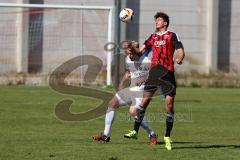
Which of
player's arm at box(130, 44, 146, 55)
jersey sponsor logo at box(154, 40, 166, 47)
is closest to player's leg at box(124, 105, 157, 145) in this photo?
player's arm at box(130, 44, 146, 55)

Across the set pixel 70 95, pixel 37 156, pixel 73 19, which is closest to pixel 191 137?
pixel 37 156

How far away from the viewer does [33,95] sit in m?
25.9

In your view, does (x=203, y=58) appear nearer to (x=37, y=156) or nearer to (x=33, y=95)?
(x=33, y=95)

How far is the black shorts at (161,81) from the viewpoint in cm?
1218

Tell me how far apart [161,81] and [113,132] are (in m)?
2.89

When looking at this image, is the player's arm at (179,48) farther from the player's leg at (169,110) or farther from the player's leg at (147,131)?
the player's leg at (147,131)

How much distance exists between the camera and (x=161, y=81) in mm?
12477

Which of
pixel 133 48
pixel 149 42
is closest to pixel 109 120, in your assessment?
pixel 133 48

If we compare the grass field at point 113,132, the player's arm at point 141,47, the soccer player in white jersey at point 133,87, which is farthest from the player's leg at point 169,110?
the player's arm at point 141,47

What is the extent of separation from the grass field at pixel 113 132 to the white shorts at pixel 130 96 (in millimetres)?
717

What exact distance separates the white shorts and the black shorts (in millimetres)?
521

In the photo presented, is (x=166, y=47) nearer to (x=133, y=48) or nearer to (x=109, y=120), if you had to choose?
(x=133, y=48)

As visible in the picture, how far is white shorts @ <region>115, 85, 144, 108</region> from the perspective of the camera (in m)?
13.3

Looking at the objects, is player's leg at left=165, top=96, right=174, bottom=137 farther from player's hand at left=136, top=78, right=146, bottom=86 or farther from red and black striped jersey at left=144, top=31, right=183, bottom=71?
player's hand at left=136, top=78, right=146, bottom=86
